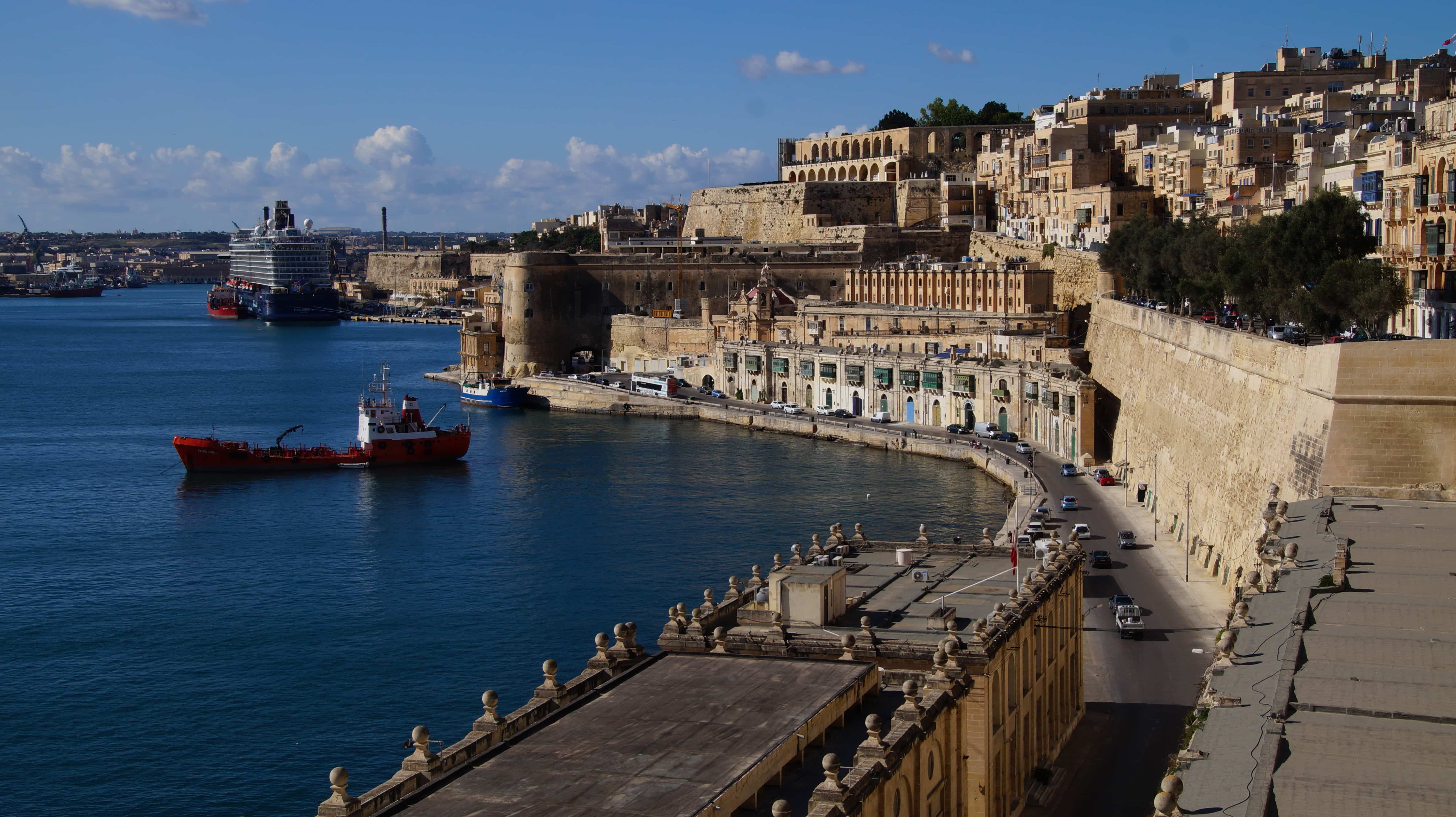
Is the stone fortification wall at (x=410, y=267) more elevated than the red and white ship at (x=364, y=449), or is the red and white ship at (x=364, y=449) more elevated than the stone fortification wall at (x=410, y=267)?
the stone fortification wall at (x=410, y=267)

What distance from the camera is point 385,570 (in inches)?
1145

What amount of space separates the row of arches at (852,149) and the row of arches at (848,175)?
2.58 feet

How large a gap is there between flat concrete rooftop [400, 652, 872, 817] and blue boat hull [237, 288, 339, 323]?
332 ft

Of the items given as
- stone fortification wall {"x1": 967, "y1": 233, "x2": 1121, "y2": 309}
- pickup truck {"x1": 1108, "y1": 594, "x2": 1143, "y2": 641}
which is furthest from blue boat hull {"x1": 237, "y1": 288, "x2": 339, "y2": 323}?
pickup truck {"x1": 1108, "y1": 594, "x2": 1143, "y2": 641}

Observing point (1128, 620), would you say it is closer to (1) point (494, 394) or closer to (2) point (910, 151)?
(1) point (494, 394)

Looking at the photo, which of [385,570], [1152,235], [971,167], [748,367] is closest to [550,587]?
[385,570]

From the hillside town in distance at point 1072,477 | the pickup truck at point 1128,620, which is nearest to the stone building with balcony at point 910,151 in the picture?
the hillside town in distance at point 1072,477

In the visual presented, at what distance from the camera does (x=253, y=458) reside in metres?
42.2

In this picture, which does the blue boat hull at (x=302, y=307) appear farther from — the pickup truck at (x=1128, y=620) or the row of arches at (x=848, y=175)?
the pickup truck at (x=1128, y=620)

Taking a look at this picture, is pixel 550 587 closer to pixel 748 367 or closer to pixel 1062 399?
pixel 1062 399

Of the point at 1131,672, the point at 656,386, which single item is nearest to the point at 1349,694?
the point at 1131,672

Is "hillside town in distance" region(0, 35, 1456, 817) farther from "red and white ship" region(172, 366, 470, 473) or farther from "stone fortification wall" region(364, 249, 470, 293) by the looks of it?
"stone fortification wall" region(364, 249, 470, 293)

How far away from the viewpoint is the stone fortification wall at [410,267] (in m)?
120

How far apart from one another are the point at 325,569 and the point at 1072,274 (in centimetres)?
3078
